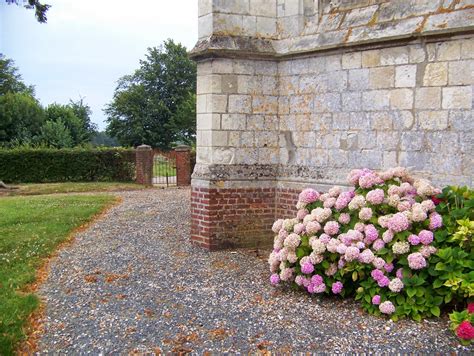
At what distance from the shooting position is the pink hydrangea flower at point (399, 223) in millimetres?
5191

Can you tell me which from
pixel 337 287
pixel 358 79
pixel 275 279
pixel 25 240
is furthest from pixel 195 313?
pixel 25 240

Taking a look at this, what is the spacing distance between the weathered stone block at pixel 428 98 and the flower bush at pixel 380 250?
1.09 meters

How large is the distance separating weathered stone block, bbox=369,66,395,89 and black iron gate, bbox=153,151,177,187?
14.7 m

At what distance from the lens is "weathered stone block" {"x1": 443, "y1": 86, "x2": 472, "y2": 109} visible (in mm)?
6156

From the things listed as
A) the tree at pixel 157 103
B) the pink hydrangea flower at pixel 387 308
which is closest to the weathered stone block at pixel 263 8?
the pink hydrangea flower at pixel 387 308

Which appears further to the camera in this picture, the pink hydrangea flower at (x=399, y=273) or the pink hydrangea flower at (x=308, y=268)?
the pink hydrangea flower at (x=308, y=268)

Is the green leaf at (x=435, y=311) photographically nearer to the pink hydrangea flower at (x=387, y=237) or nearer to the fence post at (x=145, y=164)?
the pink hydrangea flower at (x=387, y=237)

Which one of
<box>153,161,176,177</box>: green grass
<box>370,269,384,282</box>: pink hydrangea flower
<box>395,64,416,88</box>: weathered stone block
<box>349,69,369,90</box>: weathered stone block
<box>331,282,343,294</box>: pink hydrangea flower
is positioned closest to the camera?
<box>370,269,384,282</box>: pink hydrangea flower

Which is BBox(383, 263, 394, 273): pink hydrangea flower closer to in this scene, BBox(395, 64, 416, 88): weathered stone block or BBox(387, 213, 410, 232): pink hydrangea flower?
BBox(387, 213, 410, 232): pink hydrangea flower

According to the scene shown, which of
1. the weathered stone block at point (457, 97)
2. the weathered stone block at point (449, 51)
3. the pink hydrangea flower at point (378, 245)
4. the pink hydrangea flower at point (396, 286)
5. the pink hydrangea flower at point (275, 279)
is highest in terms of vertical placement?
the weathered stone block at point (449, 51)

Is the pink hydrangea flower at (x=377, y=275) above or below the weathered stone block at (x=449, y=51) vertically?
below

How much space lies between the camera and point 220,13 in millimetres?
7906

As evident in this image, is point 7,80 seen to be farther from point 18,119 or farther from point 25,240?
point 25,240

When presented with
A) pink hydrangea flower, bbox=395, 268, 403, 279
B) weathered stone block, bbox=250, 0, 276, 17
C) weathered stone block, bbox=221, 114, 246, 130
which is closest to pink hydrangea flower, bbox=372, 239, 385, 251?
pink hydrangea flower, bbox=395, 268, 403, 279
